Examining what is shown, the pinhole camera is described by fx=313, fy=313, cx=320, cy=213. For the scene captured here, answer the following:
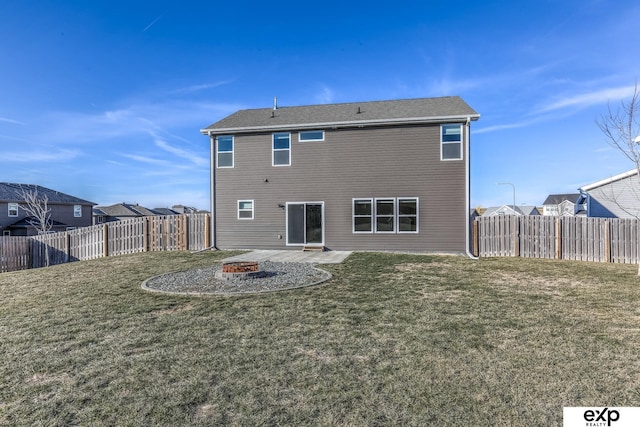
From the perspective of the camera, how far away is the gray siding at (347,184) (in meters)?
13.0

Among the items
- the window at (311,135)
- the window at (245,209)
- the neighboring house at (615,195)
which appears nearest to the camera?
the window at (311,135)

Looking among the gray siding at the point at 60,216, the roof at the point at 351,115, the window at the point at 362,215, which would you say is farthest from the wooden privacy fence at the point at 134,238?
the gray siding at the point at 60,216

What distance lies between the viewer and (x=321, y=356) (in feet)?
12.2

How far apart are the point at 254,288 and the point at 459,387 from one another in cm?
500

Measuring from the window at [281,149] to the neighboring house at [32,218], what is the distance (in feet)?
85.3

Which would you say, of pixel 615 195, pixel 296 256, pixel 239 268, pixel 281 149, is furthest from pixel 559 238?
pixel 239 268

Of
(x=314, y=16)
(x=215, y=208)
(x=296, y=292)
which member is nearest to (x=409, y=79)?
(x=314, y=16)

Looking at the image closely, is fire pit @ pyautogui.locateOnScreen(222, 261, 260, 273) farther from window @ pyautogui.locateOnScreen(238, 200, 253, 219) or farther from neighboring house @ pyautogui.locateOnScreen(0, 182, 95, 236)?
neighboring house @ pyautogui.locateOnScreen(0, 182, 95, 236)

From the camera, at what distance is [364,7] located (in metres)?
13.3

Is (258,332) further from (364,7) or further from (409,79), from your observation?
(409,79)

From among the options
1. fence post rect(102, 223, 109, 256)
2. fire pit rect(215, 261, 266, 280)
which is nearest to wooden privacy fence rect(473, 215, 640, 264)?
fire pit rect(215, 261, 266, 280)

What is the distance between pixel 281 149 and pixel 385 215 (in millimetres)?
5563

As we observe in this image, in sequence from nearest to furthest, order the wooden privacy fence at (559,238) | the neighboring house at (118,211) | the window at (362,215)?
the wooden privacy fence at (559,238)
the window at (362,215)
the neighboring house at (118,211)

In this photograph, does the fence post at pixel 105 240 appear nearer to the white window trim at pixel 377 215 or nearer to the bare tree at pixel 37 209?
the bare tree at pixel 37 209
